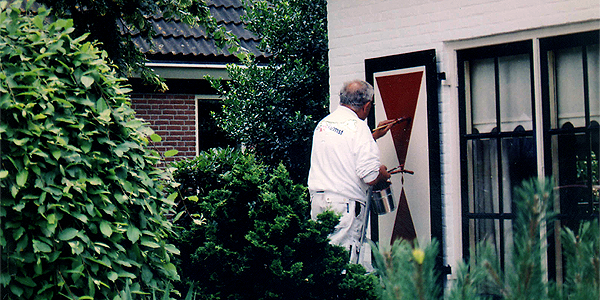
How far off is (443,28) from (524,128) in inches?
42.5

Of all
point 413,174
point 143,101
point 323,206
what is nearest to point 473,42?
point 413,174

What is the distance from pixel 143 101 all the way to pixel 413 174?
5.86 metres

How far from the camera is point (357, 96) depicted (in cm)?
518

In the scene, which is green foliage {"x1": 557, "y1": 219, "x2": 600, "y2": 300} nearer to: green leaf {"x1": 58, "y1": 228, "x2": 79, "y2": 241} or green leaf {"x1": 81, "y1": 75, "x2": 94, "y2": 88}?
green leaf {"x1": 58, "y1": 228, "x2": 79, "y2": 241}

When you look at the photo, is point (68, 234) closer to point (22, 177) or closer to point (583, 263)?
point (22, 177)

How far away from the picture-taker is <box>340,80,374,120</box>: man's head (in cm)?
518

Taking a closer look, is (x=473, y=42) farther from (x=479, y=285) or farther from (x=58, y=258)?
(x=479, y=285)

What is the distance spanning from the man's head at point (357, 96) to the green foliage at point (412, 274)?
3.93 m

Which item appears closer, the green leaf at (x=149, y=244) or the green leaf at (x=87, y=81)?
the green leaf at (x=87, y=81)

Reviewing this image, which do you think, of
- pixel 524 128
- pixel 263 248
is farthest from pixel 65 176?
pixel 524 128

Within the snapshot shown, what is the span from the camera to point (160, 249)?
356 cm

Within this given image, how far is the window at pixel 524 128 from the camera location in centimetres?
448

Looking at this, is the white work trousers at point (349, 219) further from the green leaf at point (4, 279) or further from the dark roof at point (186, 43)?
the dark roof at point (186, 43)


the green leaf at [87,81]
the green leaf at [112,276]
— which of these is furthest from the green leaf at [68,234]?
the green leaf at [87,81]
